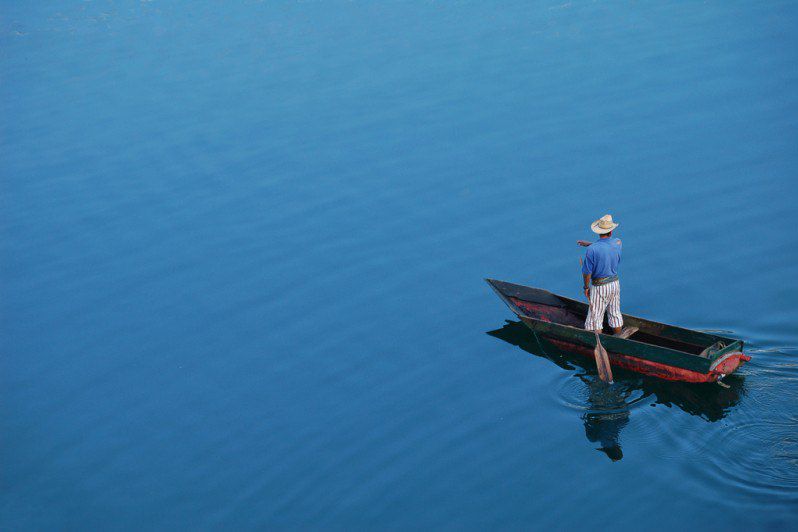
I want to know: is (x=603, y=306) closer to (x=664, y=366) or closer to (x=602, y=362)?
(x=602, y=362)

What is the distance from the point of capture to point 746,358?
1296cm

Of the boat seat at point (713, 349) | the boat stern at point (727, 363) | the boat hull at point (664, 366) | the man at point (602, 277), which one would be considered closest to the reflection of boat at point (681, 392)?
the boat hull at point (664, 366)

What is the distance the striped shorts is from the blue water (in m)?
0.86

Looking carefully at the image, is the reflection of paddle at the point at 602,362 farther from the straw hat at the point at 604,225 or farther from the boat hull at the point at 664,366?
the straw hat at the point at 604,225

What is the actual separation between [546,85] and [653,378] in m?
13.7

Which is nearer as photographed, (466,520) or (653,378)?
(466,520)

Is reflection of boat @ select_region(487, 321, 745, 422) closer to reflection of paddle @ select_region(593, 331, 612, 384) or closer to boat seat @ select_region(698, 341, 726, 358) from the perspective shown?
reflection of paddle @ select_region(593, 331, 612, 384)

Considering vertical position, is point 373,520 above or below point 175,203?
below

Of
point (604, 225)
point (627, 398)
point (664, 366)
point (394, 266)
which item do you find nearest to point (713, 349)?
point (664, 366)

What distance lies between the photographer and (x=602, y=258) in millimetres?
13781

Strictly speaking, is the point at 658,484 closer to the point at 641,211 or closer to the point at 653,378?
the point at 653,378

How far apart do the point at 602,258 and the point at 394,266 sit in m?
5.60

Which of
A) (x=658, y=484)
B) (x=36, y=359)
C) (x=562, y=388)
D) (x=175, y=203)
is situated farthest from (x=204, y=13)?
(x=658, y=484)

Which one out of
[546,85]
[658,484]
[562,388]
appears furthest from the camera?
[546,85]
